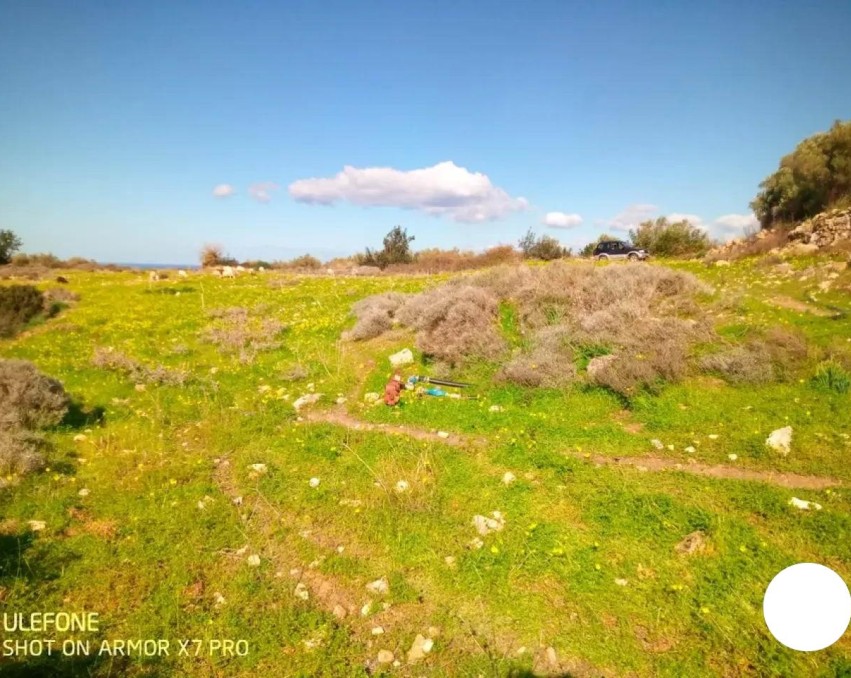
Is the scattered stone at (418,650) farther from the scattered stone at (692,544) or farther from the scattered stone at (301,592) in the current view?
the scattered stone at (692,544)

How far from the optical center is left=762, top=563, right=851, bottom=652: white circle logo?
2.45 m

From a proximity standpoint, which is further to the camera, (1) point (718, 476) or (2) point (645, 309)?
(2) point (645, 309)

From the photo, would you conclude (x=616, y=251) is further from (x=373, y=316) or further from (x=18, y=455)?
(x=18, y=455)

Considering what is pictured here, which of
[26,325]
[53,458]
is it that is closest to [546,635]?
[53,458]

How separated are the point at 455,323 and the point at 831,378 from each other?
23.3ft

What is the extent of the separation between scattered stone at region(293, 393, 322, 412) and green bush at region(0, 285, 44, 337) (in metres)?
12.9

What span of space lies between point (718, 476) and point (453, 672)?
4.37 meters

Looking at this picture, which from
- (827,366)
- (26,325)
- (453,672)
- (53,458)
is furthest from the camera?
(26,325)

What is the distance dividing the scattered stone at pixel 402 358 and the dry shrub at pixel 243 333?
3.92 m

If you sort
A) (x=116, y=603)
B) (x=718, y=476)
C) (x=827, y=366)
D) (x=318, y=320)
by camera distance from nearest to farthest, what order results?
(x=116, y=603) < (x=718, y=476) < (x=827, y=366) < (x=318, y=320)

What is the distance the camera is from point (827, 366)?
7.67m

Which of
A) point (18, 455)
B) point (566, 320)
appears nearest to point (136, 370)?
point (18, 455)

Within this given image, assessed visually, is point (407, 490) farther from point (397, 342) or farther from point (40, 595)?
point (397, 342)

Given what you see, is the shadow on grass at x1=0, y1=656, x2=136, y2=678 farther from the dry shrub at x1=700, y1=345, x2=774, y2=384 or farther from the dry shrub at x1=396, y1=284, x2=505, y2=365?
the dry shrub at x1=700, y1=345, x2=774, y2=384
